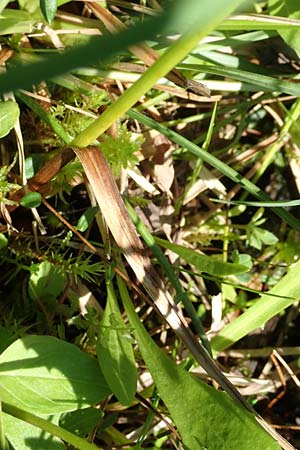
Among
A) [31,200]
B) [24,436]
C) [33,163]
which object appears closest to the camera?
[24,436]

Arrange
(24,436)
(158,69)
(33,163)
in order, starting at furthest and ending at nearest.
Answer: (33,163)
(24,436)
(158,69)

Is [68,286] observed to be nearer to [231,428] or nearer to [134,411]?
[134,411]

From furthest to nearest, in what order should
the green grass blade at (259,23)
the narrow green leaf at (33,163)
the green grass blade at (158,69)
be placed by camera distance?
the narrow green leaf at (33,163) < the green grass blade at (259,23) < the green grass blade at (158,69)

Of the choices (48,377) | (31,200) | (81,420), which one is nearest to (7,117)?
(31,200)

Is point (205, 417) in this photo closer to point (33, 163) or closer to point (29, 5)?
point (33, 163)

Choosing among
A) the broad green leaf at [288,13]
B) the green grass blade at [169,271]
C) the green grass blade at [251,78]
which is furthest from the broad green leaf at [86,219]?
the broad green leaf at [288,13]

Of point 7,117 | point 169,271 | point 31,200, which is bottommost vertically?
point 169,271

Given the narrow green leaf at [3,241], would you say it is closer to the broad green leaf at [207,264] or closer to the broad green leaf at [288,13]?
the broad green leaf at [207,264]
